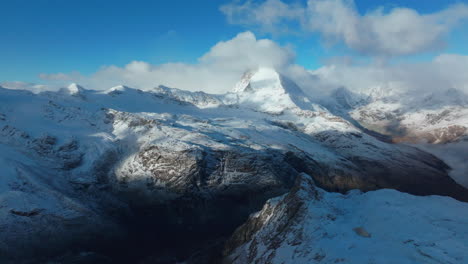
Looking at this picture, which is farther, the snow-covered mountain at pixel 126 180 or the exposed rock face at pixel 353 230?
the snow-covered mountain at pixel 126 180

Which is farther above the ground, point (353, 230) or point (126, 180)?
point (353, 230)

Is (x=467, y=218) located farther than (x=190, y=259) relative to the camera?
No

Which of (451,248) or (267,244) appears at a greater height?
(451,248)

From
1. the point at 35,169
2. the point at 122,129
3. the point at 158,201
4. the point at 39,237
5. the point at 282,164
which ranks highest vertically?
the point at 122,129

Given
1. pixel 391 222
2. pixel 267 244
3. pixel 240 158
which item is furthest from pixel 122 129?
pixel 391 222

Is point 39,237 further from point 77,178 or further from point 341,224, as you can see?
point 341,224

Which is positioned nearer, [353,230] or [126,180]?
[353,230]

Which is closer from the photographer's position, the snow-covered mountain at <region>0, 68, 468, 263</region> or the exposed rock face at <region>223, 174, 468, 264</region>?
the exposed rock face at <region>223, 174, 468, 264</region>

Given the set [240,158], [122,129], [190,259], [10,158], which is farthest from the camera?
[122,129]
